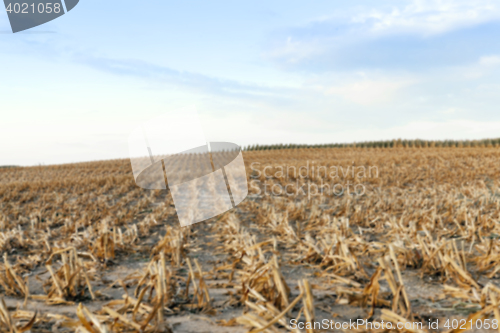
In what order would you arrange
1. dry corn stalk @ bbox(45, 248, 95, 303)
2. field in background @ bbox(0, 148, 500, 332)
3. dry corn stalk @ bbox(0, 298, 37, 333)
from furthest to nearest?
dry corn stalk @ bbox(45, 248, 95, 303) → field in background @ bbox(0, 148, 500, 332) → dry corn stalk @ bbox(0, 298, 37, 333)

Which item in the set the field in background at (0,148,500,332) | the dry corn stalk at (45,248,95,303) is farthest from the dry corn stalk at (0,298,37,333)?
the dry corn stalk at (45,248,95,303)

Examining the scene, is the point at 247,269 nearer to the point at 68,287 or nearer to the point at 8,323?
the point at 68,287

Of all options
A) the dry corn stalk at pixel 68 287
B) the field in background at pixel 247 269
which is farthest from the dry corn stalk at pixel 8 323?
the dry corn stalk at pixel 68 287

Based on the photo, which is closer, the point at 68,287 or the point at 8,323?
the point at 8,323

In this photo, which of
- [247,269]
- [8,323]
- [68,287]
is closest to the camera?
[8,323]

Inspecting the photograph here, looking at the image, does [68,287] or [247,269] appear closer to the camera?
[68,287]

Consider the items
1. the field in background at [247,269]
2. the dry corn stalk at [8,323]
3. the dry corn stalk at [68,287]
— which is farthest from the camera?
the dry corn stalk at [68,287]

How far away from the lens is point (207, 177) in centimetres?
1138

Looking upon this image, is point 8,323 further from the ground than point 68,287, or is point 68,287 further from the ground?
point 8,323

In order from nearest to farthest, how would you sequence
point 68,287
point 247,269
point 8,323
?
point 8,323, point 68,287, point 247,269

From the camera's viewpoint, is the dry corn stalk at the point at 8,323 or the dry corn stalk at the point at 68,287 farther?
the dry corn stalk at the point at 68,287

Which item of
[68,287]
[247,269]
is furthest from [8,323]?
[247,269]

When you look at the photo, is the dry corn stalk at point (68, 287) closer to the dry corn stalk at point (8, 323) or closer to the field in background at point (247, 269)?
the field in background at point (247, 269)

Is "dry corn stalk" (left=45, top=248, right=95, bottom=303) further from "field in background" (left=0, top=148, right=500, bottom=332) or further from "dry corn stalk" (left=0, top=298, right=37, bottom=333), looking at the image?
"dry corn stalk" (left=0, top=298, right=37, bottom=333)
